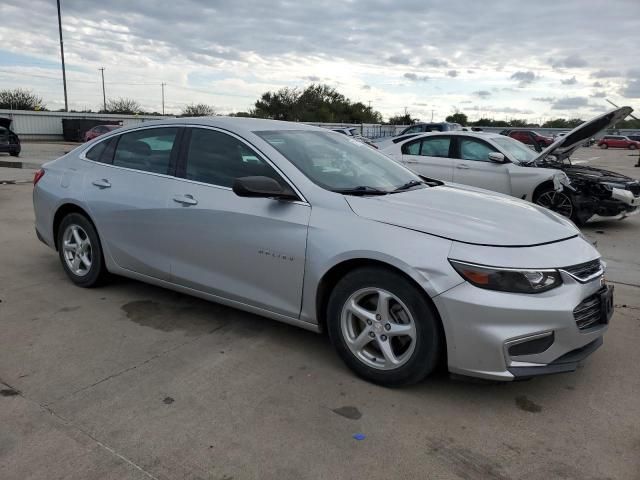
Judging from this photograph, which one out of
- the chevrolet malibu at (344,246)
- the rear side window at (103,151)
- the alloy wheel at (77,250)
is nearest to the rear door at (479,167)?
the chevrolet malibu at (344,246)

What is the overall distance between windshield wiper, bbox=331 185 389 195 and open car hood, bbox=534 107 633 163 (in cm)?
562

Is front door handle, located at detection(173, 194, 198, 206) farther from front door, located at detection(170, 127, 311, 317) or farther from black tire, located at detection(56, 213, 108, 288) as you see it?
black tire, located at detection(56, 213, 108, 288)

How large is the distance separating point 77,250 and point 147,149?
4.01 ft

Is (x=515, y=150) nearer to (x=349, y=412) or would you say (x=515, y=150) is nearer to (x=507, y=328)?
(x=507, y=328)

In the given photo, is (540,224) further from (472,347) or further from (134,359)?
(134,359)

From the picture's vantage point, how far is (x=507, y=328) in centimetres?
278

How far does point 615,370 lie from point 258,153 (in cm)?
281

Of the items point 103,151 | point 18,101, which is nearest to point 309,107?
point 18,101

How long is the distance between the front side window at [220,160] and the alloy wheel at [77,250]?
55.7 inches

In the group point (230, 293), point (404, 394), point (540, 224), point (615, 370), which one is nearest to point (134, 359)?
point (230, 293)

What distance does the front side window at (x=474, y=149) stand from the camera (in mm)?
9172

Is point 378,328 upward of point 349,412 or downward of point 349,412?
upward

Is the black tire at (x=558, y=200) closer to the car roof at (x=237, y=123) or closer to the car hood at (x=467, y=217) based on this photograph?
the car hood at (x=467, y=217)

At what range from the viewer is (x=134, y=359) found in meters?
3.52
